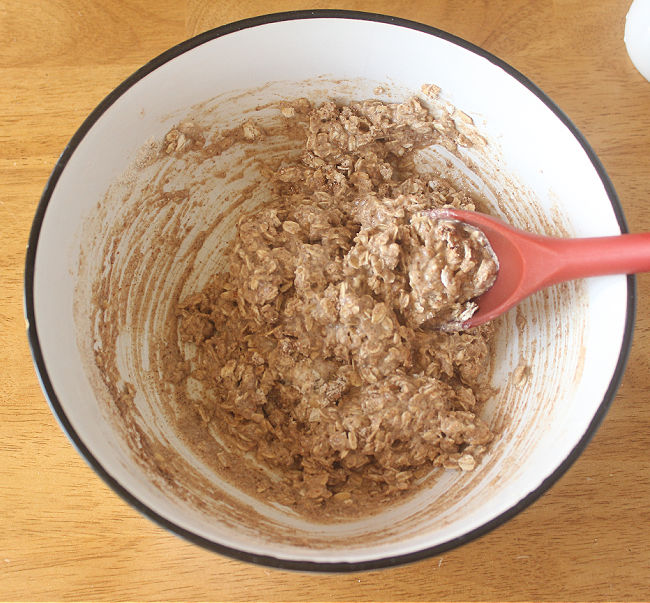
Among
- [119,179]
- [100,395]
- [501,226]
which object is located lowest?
[100,395]

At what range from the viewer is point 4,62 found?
1733 millimetres

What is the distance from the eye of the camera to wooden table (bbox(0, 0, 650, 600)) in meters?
1.48

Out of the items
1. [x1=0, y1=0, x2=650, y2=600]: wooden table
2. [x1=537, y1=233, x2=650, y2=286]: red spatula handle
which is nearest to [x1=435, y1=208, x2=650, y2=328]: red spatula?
[x1=537, y1=233, x2=650, y2=286]: red spatula handle

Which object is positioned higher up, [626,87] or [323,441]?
[626,87]

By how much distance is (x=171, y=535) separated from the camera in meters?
1.50

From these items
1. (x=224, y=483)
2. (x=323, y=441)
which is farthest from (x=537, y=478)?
(x=224, y=483)

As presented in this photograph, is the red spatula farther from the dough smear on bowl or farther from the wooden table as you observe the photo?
the wooden table

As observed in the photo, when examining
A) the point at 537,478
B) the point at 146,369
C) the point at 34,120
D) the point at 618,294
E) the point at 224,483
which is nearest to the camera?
the point at 537,478

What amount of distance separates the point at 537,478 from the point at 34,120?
165cm

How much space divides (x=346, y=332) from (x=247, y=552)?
1.88 feet

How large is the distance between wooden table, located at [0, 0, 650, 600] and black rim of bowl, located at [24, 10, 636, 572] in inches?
16.3

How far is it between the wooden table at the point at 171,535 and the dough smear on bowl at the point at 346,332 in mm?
278

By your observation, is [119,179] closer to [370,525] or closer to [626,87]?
[370,525]

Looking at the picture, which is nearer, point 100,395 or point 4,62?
point 100,395
